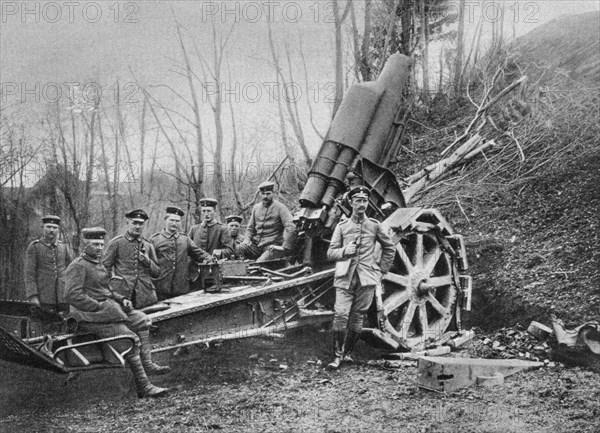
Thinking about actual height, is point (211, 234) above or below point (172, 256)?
above

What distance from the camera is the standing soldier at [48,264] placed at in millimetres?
5641

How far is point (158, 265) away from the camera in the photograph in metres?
5.41

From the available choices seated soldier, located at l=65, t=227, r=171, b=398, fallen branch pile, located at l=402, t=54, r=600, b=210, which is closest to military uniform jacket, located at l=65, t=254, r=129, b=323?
seated soldier, located at l=65, t=227, r=171, b=398

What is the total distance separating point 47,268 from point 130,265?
1337mm

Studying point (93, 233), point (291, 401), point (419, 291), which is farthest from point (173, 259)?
point (419, 291)

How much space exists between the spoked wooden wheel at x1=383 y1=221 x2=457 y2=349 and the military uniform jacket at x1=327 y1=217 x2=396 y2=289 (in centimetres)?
39

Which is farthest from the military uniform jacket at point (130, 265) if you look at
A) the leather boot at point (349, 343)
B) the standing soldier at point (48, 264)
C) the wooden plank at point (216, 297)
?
the leather boot at point (349, 343)

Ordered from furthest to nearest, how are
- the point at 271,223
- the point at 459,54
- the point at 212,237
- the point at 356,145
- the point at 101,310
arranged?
1. the point at 459,54
2. the point at 212,237
3. the point at 271,223
4. the point at 356,145
5. the point at 101,310

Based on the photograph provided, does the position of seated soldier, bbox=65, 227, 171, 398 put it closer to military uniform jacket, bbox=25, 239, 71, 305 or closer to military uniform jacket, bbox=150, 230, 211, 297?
military uniform jacket, bbox=150, 230, 211, 297

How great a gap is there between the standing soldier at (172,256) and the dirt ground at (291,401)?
695 mm

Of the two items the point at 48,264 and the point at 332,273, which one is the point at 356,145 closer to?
the point at 332,273

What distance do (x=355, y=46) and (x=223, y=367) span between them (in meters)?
7.17

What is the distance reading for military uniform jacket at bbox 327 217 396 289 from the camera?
4.95m

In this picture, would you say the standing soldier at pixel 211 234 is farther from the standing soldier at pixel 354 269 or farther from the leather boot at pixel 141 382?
the leather boot at pixel 141 382
